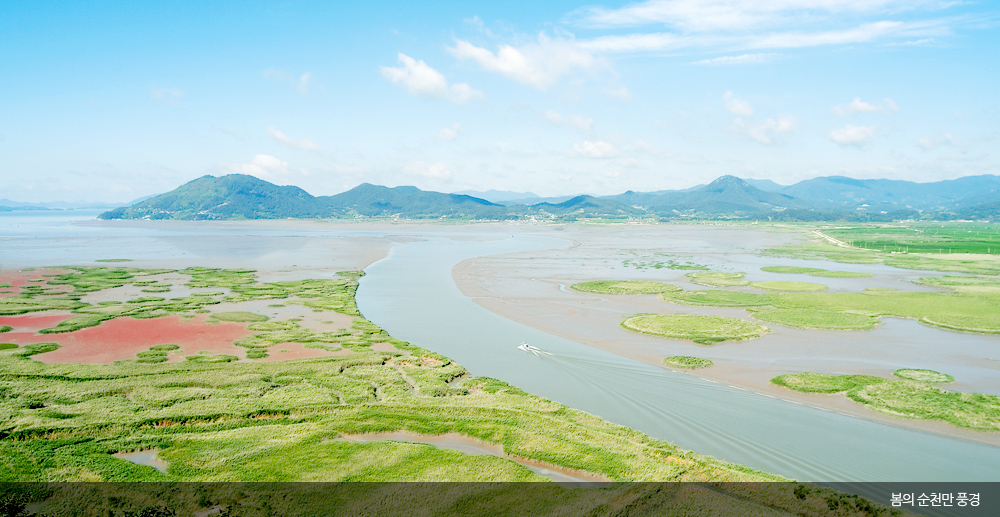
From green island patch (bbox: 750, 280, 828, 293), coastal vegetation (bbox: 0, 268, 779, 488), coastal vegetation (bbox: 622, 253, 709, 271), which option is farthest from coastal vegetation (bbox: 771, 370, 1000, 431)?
coastal vegetation (bbox: 622, 253, 709, 271)

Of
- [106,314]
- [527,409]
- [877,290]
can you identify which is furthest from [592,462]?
[877,290]

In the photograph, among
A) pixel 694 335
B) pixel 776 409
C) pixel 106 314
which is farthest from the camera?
pixel 106 314

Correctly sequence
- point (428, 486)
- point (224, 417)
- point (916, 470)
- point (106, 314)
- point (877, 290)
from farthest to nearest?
point (877, 290), point (106, 314), point (224, 417), point (916, 470), point (428, 486)

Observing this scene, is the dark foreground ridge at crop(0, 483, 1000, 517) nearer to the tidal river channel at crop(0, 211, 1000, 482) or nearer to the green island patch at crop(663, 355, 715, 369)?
the tidal river channel at crop(0, 211, 1000, 482)

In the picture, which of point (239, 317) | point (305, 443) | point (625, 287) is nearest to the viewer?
point (305, 443)

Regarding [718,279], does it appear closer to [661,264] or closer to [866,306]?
[661,264]

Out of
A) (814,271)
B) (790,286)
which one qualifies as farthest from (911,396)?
(814,271)

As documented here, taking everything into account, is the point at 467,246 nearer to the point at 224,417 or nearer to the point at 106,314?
the point at 106,314
